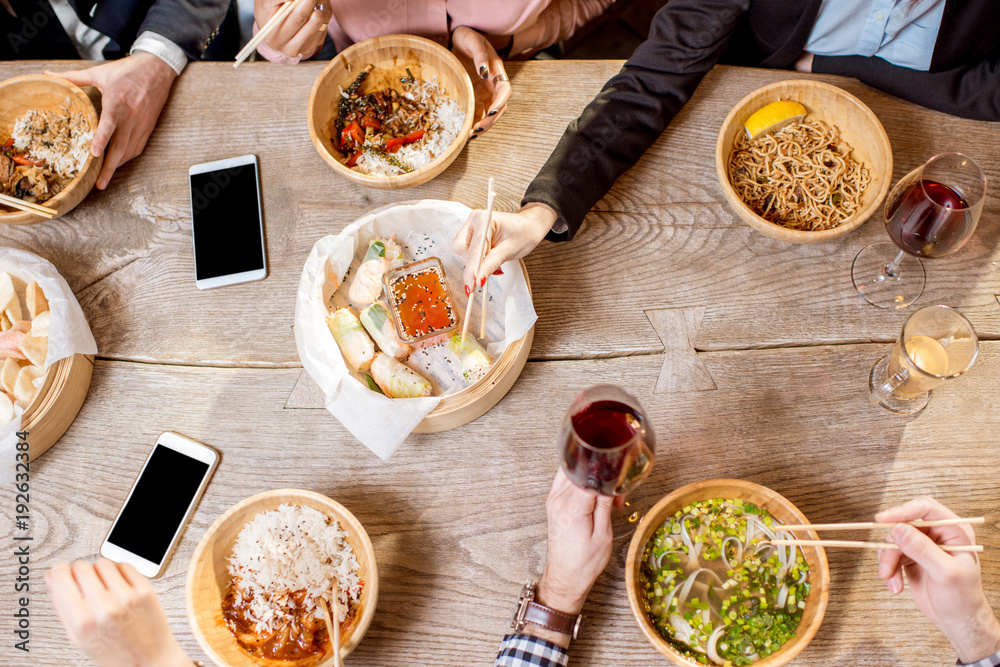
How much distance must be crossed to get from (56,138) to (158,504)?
1.18 meters

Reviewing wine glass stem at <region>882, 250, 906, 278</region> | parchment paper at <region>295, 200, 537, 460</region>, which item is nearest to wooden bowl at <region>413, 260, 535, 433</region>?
parchment paper at <region>295, 200, 537, 460</region>

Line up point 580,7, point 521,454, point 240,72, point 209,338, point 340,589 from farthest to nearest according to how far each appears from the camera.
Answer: point 580,7
point 240,72
point 209,338
point 521,454
point 340,589

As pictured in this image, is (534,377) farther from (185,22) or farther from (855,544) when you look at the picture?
(185,22)

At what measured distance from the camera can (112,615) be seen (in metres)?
1.24

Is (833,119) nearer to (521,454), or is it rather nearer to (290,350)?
(521,454)

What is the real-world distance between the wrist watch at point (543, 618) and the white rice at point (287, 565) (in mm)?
408

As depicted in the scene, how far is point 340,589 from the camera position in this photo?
146cm

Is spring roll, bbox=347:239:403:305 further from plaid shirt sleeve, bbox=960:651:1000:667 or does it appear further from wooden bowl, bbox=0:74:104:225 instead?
plaid shirt sleeve, bbox=960:651:1000:667

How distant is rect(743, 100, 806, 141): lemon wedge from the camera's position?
1.73 m

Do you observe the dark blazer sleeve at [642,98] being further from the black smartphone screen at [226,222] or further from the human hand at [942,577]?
the human hand at [942,577]

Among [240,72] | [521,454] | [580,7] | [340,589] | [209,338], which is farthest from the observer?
[580,7]

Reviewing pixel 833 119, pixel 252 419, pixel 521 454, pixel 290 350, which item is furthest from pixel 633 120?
pixel 252 419

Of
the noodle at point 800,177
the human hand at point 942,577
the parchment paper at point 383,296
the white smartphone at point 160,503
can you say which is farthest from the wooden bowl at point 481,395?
the human hand at point 942,577

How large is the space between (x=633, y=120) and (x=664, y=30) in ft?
1.03
